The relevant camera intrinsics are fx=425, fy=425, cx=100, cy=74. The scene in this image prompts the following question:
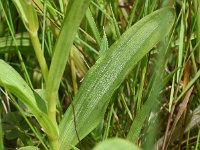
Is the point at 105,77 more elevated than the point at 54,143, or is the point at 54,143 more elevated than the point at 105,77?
the point at 105,77

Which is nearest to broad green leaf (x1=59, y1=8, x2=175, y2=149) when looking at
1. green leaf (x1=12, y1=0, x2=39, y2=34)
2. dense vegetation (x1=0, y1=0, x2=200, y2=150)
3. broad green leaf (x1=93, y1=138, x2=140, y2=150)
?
dense vegetation (x1=0, y1=0, x2=200, y2=150)

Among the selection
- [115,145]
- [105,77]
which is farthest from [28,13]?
[115,145]

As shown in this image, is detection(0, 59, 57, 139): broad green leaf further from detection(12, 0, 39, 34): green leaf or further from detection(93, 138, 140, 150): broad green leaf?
detection(93, 138, 140, 150): broad green leaf

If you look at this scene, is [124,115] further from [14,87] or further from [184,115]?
[14,87]

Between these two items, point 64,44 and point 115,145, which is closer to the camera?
point 115,145

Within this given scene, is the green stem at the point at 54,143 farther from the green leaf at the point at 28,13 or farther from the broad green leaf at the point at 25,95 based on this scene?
the green leaf at the point at 28,13

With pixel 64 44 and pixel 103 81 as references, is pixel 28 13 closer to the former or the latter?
pixel 64 44
